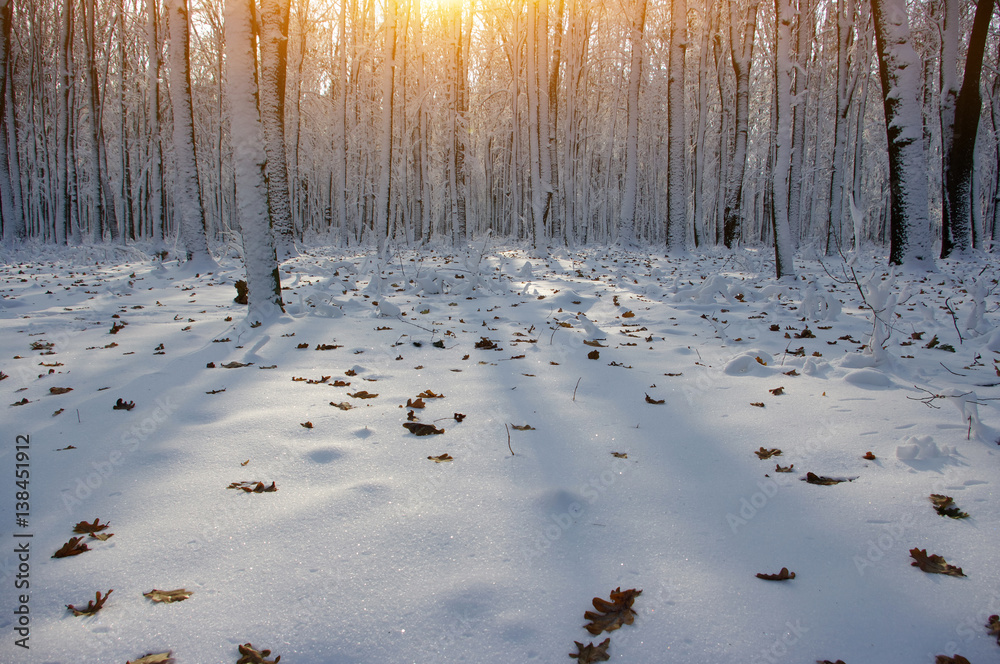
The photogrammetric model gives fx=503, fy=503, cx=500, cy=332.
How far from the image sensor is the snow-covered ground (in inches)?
52.5

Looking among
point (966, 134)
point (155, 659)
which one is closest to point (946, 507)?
point (155, 659)

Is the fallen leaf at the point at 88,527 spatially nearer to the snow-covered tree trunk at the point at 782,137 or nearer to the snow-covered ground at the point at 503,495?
the snow-covered ground at the point at 503,495

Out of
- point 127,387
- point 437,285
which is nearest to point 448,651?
point 127,387

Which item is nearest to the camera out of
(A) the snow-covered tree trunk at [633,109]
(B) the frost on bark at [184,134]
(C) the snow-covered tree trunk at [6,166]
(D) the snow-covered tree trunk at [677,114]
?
(B) the frost on bark at [184,134]

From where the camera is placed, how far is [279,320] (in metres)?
4.95

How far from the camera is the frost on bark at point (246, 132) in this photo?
14.9 feet

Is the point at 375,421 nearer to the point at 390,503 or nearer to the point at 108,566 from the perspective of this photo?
the point at 390,503

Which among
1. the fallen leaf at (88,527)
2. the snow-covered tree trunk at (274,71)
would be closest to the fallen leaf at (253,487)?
the fallen leaf at (88,527)

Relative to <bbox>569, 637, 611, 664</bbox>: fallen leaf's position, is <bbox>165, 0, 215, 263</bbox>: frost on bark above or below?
above

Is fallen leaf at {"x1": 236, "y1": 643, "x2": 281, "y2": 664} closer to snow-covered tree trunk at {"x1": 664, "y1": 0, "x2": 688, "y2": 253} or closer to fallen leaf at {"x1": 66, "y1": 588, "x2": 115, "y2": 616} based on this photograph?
fallen leaf at {"x1": 66, "y1": 588, "x2": 115, "y2": 616}

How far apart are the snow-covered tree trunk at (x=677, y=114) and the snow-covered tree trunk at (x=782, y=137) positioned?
4.23 metres
